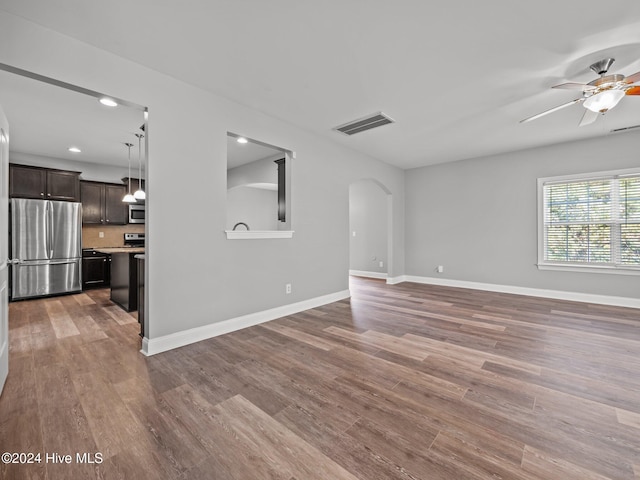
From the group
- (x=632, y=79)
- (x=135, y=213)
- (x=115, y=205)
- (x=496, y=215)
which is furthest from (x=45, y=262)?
(x=496, y=215)

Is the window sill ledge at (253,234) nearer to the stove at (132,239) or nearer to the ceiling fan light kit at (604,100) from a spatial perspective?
the ceiling fan light kit at (604,100)

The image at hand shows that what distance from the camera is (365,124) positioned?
4055mm

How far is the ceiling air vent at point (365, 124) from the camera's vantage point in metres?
3.83

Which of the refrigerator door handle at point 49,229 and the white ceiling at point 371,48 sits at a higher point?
the white ceiling at point 371,48

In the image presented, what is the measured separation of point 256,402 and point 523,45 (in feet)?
11.3

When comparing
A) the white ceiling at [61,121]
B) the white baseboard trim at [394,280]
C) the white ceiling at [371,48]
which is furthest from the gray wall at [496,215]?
the white ceiling at [61,121]

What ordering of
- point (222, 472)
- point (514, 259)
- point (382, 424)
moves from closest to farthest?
1. point (222, 472)
2. point (382, 424)
3. point (514, 259)

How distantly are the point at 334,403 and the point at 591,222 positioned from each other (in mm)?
5336

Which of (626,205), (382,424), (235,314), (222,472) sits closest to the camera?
(222,472)

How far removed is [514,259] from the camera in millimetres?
5402

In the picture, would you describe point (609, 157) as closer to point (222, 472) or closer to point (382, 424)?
point (382, 424)

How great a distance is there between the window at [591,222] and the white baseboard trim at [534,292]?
1.44 ft

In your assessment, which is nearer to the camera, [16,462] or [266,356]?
[16,462]

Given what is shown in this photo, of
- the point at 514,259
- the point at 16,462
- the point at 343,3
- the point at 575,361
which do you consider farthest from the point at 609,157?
the point at 16,462
